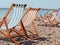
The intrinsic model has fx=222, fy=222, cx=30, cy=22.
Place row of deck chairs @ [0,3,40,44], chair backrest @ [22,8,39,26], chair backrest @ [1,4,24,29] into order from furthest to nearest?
chair backrest @ [22,8,39,26]
chair backrest @ [1,4,24,29]
row of deck chairs @ [0,3,40,44]

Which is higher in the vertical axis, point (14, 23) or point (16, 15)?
point (16, 15)

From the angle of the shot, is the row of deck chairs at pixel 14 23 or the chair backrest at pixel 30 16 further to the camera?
the chair backrest at pixel 30 16

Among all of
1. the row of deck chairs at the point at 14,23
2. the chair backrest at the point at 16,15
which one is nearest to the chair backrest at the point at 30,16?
the row of deck chairs at the point at 14,23

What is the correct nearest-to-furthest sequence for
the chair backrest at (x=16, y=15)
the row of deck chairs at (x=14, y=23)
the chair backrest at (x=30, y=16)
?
the row of deck chairs at (x=14, y=23) → the chair backrest at (x=16, y=15) → the chair backrest at (x=30, y=16)

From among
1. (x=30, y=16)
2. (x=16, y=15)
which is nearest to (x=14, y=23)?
(x=16, y=15)

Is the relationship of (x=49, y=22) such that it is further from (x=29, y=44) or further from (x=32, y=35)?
(x=29, y=44)

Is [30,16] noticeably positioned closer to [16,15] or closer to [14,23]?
[16,15]

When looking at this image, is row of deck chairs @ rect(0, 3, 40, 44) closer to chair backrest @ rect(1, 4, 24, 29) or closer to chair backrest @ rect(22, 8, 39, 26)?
chair backrest @ rect(1, 4, 24, 29)

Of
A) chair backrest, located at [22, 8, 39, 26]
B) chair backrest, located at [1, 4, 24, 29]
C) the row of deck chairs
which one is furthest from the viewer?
chair backrest, located at [22, 8, 39, 26]

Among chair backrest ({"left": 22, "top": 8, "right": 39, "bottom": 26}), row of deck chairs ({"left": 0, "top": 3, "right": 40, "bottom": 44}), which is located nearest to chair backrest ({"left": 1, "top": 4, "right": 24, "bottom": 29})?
row of deck chairs ({"left": 0, "top": 3, "right": 40, "bottom": 44})

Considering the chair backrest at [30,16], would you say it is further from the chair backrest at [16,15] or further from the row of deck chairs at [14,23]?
the chair backrest at [16,15]

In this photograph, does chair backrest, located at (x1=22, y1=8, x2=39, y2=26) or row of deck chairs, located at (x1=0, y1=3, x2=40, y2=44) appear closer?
row of deck chairs, located at (x1=0, y1=3, x2=40, y2=44)

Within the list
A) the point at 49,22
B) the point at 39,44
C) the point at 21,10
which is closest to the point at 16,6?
the point at 21,10

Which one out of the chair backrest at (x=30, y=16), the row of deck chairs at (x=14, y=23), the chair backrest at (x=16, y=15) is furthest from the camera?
the chair backrest at (x=30, y=16)
